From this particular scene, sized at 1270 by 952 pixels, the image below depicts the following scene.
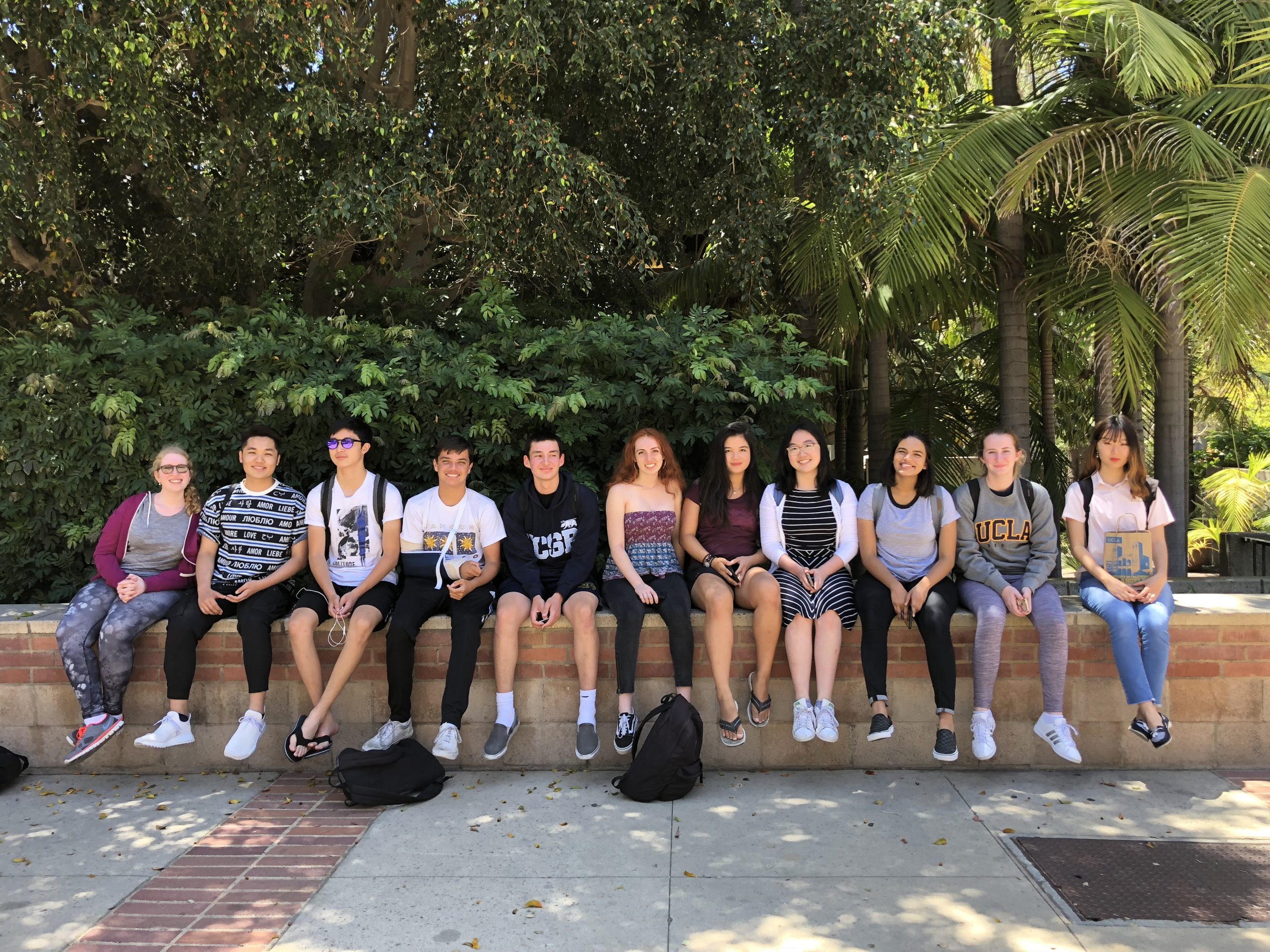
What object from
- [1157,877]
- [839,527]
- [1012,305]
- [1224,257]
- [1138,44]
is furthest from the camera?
[1012,305]

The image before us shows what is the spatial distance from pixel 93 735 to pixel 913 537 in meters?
4.42

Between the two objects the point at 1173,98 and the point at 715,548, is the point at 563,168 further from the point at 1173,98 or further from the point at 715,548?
the point at 1173,98

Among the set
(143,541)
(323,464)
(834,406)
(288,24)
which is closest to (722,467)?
(323,464)

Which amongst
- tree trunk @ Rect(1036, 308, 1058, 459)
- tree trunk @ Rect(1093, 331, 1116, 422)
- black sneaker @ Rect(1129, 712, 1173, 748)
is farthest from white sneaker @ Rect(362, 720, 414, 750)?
tree trunk @ Rect(1036, 308, 1058, 459)

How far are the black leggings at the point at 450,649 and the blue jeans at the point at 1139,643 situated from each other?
3237mm

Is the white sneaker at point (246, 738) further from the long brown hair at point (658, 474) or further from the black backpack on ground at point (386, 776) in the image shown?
the long brown hair at point (658, 474)

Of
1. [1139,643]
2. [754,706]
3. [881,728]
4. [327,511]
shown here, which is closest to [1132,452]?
[1139,643]

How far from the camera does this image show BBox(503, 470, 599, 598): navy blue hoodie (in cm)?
534

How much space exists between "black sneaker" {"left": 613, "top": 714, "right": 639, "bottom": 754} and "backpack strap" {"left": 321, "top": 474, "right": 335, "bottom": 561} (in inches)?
73.7

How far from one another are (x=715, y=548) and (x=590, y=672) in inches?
39.8

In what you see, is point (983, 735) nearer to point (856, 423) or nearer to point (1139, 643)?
point (1139, 643)

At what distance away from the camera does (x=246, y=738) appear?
16.0ft

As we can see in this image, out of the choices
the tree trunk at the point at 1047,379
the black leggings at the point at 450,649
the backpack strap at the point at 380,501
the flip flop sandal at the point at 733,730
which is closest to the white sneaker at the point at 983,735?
the flip flop sandal at the point at 733,730

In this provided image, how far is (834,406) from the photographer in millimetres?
13195
